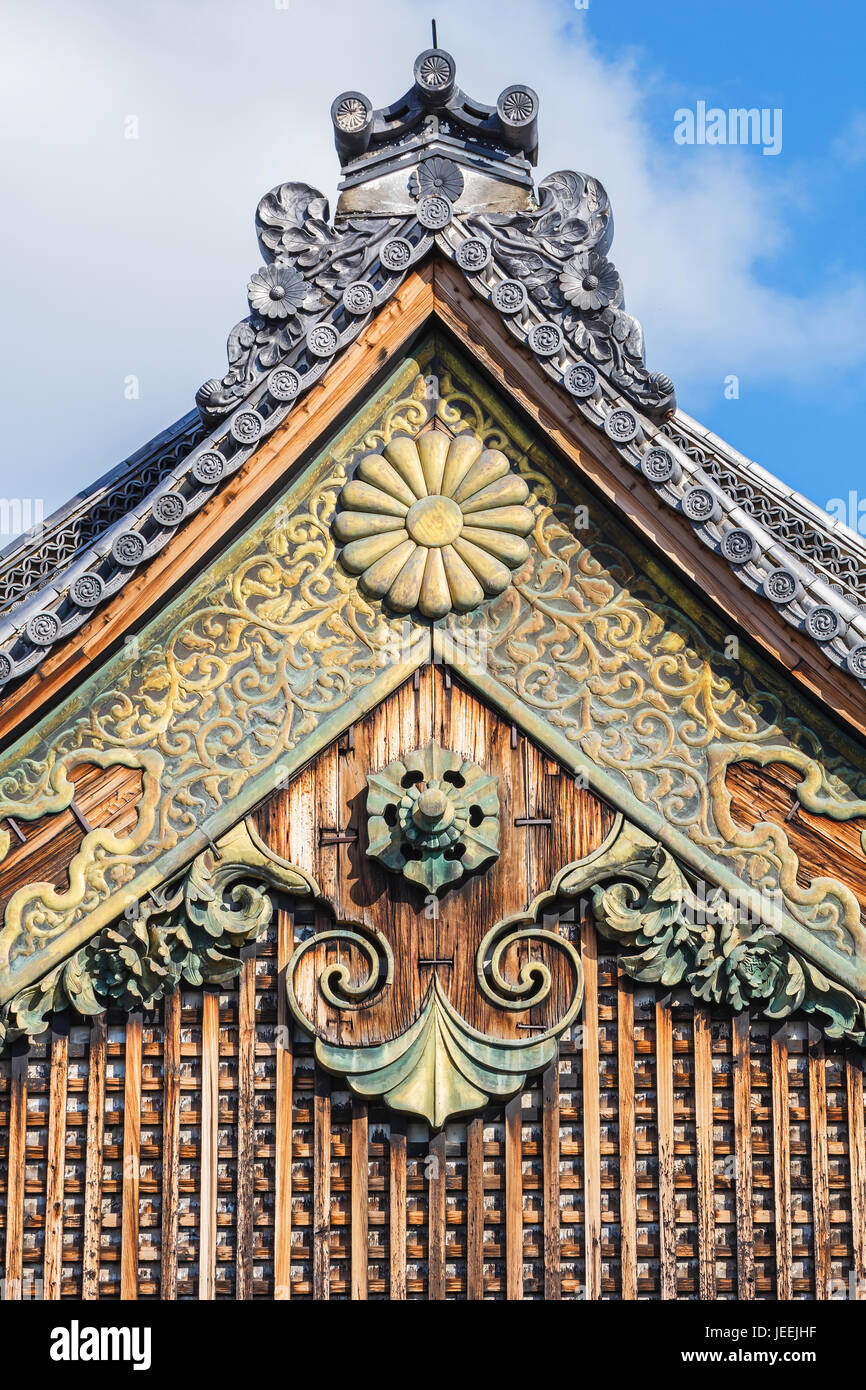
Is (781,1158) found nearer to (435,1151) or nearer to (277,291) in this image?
(435,1151)

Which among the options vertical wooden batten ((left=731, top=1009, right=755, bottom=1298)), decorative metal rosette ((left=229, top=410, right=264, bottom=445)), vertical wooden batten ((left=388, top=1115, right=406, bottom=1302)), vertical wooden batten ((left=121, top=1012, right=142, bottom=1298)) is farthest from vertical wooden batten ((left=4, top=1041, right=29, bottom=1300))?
vertical wooden batten ((left=731, top=1009, right=755, bottom=1298))

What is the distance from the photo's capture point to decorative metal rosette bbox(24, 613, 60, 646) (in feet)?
36.1

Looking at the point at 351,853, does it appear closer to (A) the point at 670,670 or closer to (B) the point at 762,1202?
(A) the point at 670,670

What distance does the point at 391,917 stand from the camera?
11.0 m

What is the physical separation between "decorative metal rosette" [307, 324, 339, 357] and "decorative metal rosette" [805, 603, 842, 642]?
9.26 ft

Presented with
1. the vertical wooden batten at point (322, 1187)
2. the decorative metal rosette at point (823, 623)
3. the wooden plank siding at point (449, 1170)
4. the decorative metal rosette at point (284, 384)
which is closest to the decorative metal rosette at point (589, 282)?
the decorative metal rosette at point (284, 384)

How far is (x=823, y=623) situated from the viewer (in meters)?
10.9

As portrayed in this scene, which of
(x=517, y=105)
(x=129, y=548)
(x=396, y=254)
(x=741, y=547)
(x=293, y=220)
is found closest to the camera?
(x=741, y=547)

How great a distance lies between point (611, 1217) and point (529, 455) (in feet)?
13.1

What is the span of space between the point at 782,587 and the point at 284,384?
109 inches

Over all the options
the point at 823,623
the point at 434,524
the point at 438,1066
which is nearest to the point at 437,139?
the point at 434,524

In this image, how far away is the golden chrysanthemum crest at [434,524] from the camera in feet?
37.5
